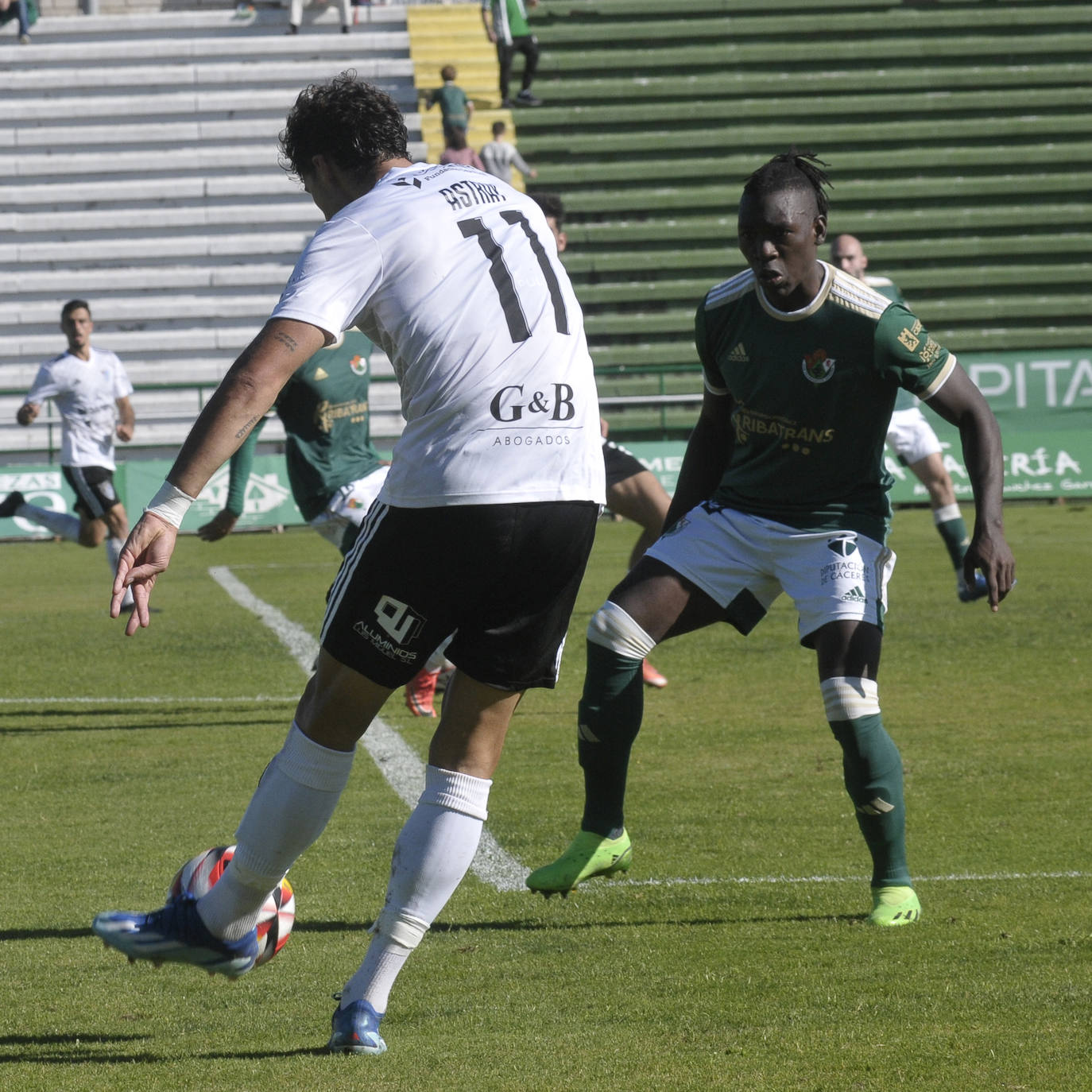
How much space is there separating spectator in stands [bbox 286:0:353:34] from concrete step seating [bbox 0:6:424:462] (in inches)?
7.1

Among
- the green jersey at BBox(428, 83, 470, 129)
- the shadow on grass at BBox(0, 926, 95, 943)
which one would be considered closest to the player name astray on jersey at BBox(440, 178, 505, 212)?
the shadow on grass at BBox(0, 926, 95, 943)

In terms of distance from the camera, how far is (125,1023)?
368 cm

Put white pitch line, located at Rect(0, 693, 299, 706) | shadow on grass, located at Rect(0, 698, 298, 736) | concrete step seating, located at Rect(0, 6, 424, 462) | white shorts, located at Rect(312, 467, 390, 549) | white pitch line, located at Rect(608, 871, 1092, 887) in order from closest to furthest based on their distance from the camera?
white pitch line, located at Rect(608, 871, 1092, 887), shadow on grass, located at Rect(0, 698, 298, 736), white shorts, located at Rect(312, 467, 390, 549), white pitch line, located at Rect(0, 693, 299, 706), concrete step seating, located at Rect(0, 6, 424, 462)

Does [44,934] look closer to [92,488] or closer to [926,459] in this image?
[926,459]

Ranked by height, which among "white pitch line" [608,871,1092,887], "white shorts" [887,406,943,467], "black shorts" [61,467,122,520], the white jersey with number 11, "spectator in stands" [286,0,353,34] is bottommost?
"black shorts" [61,467,122,520]

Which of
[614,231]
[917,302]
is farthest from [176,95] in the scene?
[917,302]

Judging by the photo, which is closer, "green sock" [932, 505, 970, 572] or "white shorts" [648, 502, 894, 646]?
"white shorts" [648, 502, 894, 646]

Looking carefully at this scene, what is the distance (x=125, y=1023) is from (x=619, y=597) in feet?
5.74

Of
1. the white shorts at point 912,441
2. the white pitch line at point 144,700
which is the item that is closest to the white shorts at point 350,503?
the white pitch line at point 144,700

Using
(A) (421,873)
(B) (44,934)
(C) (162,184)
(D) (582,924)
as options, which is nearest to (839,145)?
(C) (162,184)

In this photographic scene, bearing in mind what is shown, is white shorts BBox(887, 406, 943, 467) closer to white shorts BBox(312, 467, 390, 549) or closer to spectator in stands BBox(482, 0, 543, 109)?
white shorts BBox(312, 467, 390, 549)

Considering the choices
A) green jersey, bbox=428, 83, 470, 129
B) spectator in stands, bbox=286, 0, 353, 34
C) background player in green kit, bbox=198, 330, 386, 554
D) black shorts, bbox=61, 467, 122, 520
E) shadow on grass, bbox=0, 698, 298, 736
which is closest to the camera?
shadow on grass, bbox=0, 698, 298, 736

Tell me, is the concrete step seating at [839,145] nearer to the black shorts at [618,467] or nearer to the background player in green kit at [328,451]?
the black shorts at [618,467]

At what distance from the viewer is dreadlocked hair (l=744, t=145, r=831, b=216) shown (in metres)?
4.48
